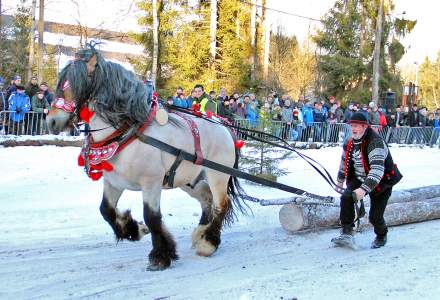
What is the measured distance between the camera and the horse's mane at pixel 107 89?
15.1 ft

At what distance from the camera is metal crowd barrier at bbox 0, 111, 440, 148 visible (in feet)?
38.2

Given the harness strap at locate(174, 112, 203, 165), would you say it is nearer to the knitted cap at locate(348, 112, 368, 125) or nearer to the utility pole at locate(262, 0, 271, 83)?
the knitted cap at locate(348, 112, 368, 125)

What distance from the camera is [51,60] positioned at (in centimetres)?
3722

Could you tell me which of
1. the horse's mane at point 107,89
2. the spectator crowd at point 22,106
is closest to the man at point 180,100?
the spectator crowd at point 22,106

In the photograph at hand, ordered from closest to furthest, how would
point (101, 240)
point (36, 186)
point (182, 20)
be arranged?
1. point (101, 240)
2. point (36, 186)
3. point (182, 20)

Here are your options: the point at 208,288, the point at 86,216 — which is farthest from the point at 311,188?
the point at 208,288

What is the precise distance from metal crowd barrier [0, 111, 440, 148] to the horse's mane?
2691mm

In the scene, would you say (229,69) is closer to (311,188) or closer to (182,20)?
(182,20)

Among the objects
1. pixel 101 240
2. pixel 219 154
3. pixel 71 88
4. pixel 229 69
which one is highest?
pixel 229 69

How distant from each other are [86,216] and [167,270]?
111 inches

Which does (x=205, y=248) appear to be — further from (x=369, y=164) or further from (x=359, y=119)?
(x=359, y=119)

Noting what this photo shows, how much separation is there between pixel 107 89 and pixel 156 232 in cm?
143

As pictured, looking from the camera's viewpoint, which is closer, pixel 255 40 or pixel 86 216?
pixel 86 216

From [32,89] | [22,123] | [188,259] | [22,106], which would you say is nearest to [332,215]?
[188,259]
